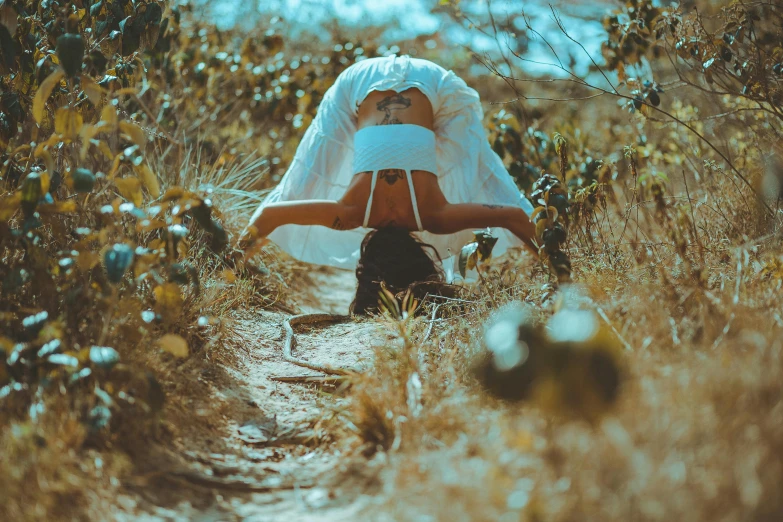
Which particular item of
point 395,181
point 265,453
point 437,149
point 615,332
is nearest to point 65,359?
point 265,453

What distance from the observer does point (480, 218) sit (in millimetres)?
2699

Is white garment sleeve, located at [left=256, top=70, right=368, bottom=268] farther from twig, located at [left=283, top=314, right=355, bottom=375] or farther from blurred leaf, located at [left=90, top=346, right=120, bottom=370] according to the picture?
blurred leaf, located at [left=90, top=346, right=120, bottom=370]

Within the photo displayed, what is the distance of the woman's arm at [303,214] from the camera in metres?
2.74

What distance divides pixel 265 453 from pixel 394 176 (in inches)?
54.8

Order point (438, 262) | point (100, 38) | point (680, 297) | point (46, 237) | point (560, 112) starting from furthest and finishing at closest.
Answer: point (560, 112) → point (438, 262) → point (100, 38) → point (46, 237) → point (680, 297)

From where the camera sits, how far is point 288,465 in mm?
1475

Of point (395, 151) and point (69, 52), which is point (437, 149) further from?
point (69, 52)

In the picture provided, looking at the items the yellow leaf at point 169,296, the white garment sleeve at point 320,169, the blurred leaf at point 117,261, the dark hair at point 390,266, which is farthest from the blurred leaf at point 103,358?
the white garment sleeve at point 320,169

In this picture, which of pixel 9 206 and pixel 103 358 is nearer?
pixel 103 358

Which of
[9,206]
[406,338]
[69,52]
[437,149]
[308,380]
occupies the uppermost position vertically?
[437,149]

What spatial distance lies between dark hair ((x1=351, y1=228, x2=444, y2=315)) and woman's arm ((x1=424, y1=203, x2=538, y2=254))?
133 mm

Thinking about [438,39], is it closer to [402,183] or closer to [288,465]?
[402,183]

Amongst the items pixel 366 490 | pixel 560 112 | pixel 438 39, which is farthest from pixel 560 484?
pixel 438 39

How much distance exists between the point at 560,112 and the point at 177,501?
231 inches
